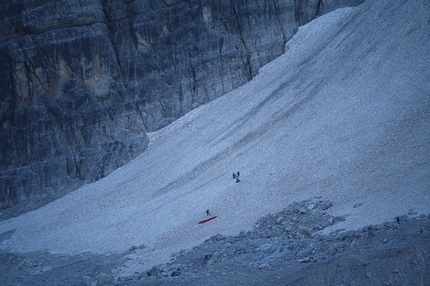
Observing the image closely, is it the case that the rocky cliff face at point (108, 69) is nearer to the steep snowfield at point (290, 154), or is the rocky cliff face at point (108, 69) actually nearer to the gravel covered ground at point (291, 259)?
the steep snowfield at point (290, 154)

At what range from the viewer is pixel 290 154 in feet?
61.3

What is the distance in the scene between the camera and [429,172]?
11.8 m

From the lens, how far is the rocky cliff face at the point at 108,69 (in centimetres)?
3062

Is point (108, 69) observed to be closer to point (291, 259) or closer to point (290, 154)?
point (290, 154)

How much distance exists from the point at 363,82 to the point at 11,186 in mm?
25563

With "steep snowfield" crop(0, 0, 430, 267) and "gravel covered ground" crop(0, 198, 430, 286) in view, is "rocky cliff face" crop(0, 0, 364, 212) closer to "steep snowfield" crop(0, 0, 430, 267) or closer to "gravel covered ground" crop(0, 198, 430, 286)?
"steep snowfield" crop(0, 0, 430, 267)

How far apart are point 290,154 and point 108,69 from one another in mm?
20133

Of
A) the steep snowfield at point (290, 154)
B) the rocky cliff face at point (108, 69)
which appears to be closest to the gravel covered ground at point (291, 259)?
the steep snowfield at point (290, 154)

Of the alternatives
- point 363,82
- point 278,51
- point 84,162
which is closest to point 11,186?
point 84,162

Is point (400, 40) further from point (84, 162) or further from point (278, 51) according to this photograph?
point (84, 162)

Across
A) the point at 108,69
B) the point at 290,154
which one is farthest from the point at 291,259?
the point at 108,69

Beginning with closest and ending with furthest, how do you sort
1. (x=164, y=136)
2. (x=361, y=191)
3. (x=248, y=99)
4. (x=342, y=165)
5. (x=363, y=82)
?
(x=361, y=191) → (x=342, y=165) → (x=363, y=82) → (x=248, y=99) → (x=164, y=136)

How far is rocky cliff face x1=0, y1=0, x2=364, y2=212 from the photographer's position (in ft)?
100

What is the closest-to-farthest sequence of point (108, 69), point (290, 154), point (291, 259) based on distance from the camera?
point (291, 259), point (290, 154), point (108, 69)
